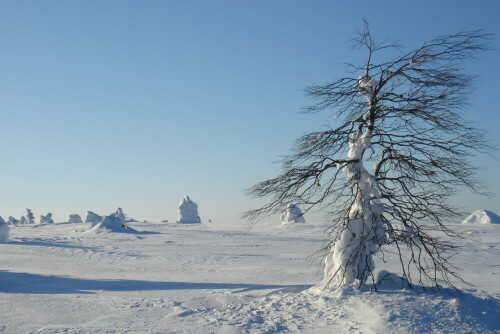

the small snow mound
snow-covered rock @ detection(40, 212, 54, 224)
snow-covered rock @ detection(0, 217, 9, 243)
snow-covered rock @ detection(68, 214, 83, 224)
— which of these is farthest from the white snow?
the small snow mound

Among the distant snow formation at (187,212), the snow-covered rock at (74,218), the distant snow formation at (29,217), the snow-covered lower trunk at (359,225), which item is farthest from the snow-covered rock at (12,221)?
the snow-covered lower trunk at (359,225)

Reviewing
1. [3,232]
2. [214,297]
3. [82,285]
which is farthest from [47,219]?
[214,297]

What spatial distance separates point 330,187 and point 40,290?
29.0 feet

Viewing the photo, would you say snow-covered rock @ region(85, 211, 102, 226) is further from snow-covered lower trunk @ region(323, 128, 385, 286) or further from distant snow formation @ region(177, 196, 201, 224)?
snow-covered lower trunk @ region(323, 128, 385, 286)

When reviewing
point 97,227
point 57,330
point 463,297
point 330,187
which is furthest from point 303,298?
point 97,227

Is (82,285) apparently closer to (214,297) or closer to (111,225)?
(214,297)

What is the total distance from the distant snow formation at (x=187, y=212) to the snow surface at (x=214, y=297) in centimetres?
3203

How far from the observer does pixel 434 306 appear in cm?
803

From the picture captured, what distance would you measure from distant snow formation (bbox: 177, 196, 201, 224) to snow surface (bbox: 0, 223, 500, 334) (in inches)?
1261

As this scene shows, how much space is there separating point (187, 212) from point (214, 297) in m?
46.0

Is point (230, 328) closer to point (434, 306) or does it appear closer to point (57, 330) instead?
point (57, 330)

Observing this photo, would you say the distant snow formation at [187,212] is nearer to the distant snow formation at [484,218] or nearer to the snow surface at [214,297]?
the distant snow formation at [484,218]

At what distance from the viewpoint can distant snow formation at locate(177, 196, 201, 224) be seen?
5575 centimetres

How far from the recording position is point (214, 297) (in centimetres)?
1084
